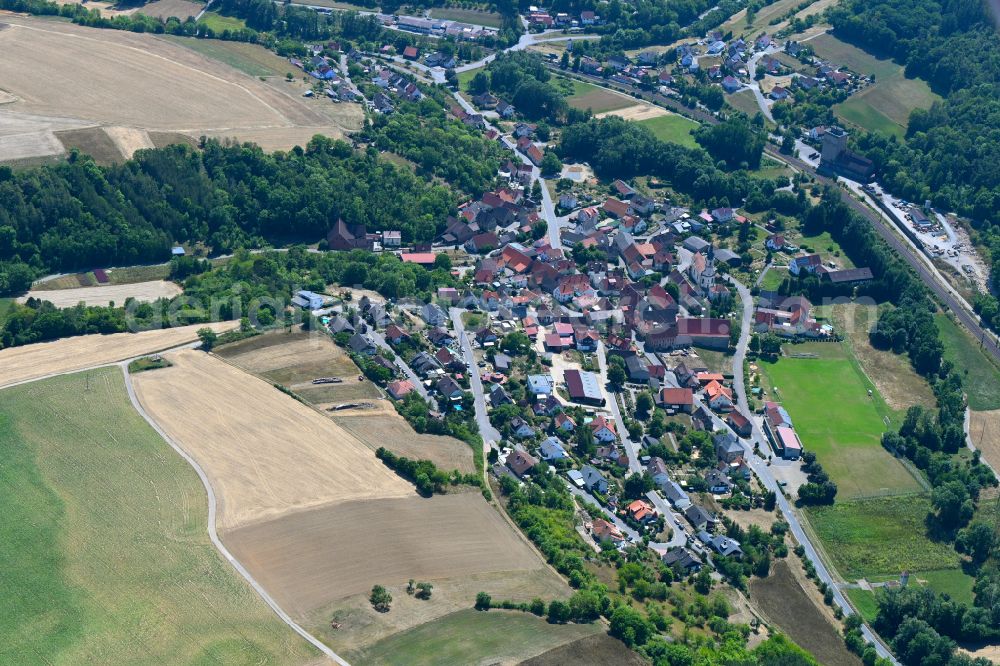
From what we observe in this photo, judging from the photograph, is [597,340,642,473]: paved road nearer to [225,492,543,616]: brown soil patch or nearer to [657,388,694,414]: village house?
[657,388,694,414]: village house

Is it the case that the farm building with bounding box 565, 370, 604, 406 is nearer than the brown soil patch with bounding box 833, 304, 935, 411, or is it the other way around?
the farm building with bounding box 565, 370, 604, 406

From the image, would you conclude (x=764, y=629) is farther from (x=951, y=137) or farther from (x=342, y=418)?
(x=951, y=137)

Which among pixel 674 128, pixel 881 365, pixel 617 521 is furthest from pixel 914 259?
pixel 617 521

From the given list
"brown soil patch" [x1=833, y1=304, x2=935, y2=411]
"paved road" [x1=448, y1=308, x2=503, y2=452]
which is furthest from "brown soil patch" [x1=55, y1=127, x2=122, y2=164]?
"brown soil patch" [x1=833, y1=304, x2=935, y2=411]

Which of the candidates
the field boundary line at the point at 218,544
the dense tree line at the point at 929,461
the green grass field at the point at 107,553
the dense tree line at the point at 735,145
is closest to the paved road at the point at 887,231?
the dense tree line at the point at 929,461

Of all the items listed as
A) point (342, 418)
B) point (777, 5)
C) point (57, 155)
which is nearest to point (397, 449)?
point (342, 418)

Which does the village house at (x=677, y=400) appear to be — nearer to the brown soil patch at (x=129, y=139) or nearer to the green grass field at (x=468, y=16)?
the brown soil patch at (x=129, y=139)
